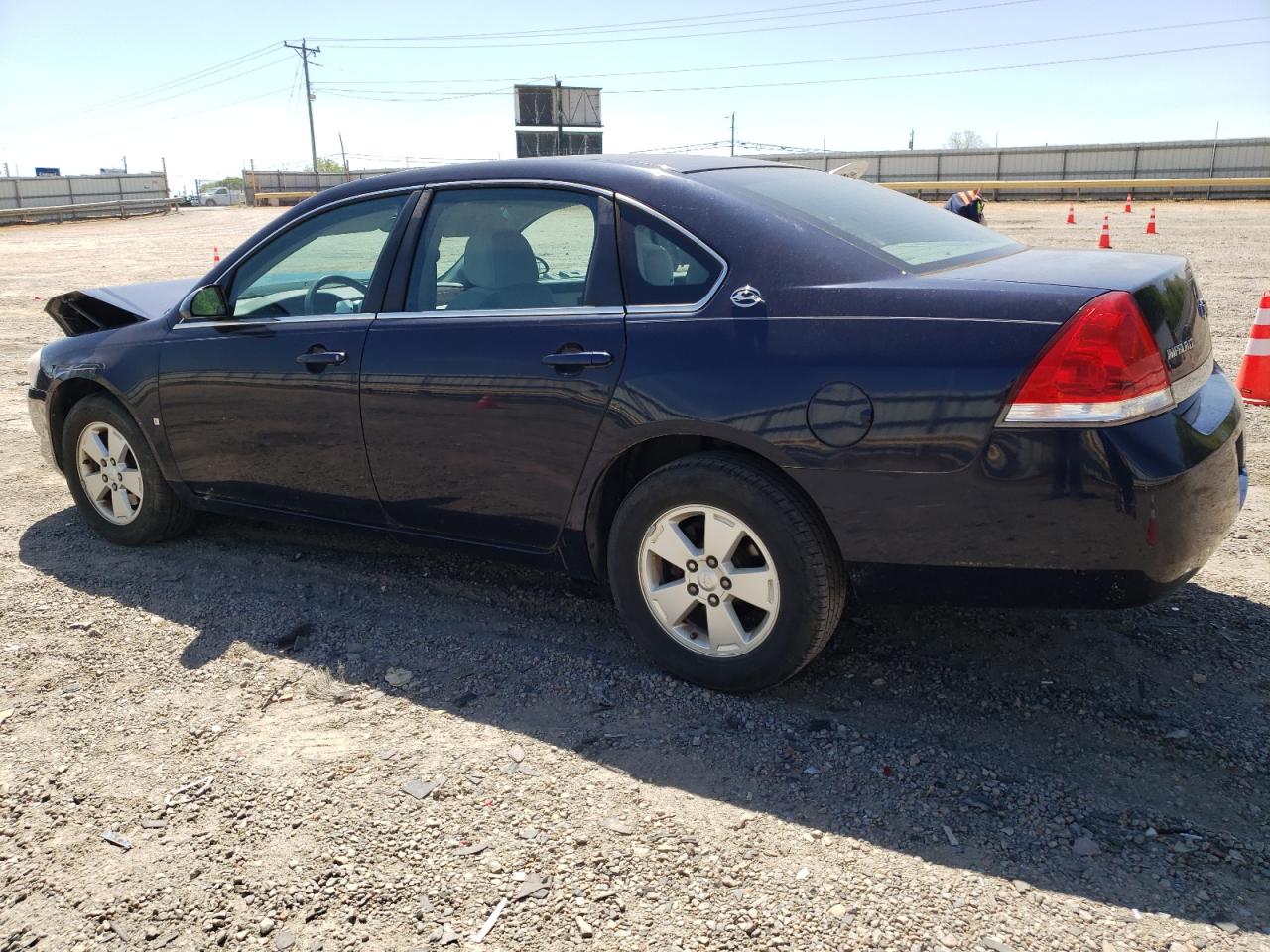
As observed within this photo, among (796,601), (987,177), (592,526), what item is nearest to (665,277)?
(592,526)

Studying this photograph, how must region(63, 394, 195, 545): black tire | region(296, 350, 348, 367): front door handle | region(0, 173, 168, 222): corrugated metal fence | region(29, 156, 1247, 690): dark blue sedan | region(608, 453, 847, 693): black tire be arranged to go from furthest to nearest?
region(0, 173, 168, 222): corrugated metal fence
region(63, 394, 195, 545): black tire
region(296, 350, 348, 367): front door handle
region(608, 453, 847, 693): black tire
region(29, 156, 1247, 690): dark blue sedan

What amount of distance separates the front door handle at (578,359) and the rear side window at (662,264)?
196 millimetres

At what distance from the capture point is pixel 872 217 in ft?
12.1

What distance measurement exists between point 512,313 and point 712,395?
0.88 m

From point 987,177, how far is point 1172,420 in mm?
50752

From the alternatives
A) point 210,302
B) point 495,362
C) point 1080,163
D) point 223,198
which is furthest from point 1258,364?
point 223,198

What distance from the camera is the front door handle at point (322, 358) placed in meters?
4.03

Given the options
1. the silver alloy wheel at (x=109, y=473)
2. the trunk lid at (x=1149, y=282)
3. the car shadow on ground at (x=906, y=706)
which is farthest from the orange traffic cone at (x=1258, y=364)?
the silver alloy wheel at (x=109, y=473)

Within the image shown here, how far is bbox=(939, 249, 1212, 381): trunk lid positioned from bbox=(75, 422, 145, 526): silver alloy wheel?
12.4ft

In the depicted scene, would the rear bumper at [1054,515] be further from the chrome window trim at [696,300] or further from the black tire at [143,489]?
the black tire at [143,489]

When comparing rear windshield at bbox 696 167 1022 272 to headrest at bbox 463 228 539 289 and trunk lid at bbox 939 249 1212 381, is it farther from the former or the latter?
headrest at bbox 463 228 539 289

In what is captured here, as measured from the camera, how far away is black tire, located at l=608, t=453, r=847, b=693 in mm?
3133

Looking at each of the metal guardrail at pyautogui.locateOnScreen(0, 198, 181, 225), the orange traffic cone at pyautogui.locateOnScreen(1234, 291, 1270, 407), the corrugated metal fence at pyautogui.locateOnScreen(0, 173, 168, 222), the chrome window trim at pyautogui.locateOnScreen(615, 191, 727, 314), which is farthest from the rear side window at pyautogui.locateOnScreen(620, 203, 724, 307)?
the corrugated metal fence at pyautogui.locateOnScreen(0, 173, 168, 222)

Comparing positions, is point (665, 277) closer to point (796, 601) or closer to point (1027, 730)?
point (796, 601)
